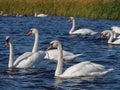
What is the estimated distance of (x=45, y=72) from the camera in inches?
647

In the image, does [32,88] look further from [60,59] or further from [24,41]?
[24,41]

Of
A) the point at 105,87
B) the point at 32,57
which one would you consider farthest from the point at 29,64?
the point at 105,87

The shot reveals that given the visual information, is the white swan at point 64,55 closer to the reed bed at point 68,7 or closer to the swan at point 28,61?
the swan at point 28,61

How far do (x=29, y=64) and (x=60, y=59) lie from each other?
2.07 meters

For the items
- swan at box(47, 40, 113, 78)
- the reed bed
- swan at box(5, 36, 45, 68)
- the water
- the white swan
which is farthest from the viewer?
the reed bed

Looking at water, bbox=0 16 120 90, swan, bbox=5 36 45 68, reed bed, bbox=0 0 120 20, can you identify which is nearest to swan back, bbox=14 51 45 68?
swan, bbox=5 36 45 68

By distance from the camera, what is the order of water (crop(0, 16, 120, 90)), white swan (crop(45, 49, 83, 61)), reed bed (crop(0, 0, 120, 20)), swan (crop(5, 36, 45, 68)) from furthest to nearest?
reed bed (crop(0, 0, 120, 20)) < white swan (crop(45, 49, 83, 61)) < swan (crop(5, 36, 45, 68)) < water (crop(0, 16, 120, 90))

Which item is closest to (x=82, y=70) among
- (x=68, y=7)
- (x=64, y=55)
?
(x=64, y=55)

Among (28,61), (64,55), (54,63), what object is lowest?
(54,63)

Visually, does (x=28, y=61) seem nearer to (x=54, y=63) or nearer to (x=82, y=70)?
(x=54, y=63)

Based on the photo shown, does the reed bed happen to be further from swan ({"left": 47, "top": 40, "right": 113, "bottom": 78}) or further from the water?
swan ({"left": 47, "top": 40, "right": 113, "bottom": 78})

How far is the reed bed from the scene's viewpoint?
1661 inches

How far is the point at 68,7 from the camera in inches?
1822

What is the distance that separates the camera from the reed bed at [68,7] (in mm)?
42188
